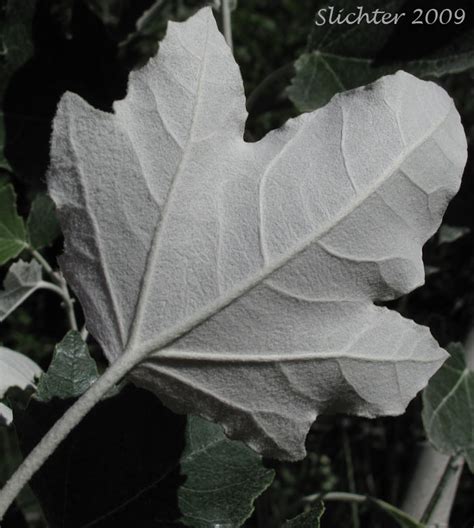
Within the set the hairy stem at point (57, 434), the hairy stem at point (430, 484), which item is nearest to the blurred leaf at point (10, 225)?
the hairy stem at point (57, 434)

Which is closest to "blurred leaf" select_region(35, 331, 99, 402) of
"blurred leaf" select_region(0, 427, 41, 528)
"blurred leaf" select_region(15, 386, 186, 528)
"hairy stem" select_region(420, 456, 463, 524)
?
"blurred leaf" select_region(15, 386, 186, 528)

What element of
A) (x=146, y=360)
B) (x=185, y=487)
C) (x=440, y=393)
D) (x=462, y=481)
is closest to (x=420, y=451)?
(x=440, y=393)

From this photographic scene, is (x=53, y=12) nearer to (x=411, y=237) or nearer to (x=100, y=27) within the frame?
(x=100, y=27)

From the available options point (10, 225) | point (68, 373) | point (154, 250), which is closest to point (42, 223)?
point (10, 225)

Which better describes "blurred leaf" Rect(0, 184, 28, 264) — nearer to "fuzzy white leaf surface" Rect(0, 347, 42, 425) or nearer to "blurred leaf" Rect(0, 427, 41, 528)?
"fuzzy white leaf surface" Rect(0, 347, 42, 425)

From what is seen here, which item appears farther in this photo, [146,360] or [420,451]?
[420,451]

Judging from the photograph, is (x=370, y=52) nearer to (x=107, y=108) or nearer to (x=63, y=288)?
(x=107, y=108)
